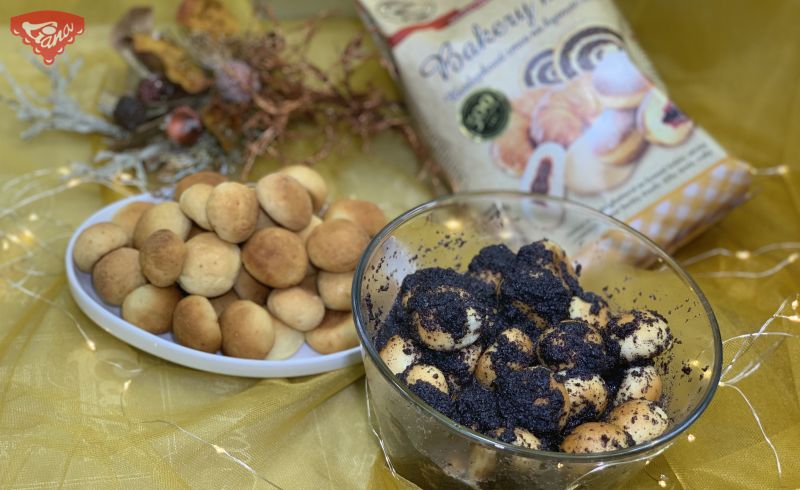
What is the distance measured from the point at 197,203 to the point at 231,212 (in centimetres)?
5

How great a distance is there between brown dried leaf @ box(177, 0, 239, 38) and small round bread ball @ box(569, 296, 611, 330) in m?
0.74

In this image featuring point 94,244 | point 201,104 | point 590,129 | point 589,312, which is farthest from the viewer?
point 201,104

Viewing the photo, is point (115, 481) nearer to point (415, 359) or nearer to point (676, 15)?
point (415, 359)

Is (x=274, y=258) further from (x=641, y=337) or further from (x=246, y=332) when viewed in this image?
(x=641, y=337)

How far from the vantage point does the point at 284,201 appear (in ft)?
2.81

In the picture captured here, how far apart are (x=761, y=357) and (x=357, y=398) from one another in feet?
1.43

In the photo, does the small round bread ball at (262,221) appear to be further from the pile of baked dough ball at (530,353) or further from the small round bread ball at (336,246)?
the pile of baked dough ball at (530,353)

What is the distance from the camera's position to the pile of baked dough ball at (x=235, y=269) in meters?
A: 0.82

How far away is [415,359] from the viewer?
71 cm

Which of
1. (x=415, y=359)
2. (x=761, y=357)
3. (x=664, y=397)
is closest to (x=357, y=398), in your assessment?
(x=415, y=359)

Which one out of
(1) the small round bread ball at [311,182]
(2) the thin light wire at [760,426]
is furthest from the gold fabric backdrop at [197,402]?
(1) the small round bread ball at [311,182]

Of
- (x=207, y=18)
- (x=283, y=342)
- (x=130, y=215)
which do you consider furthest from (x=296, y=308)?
(x=207, y=18)

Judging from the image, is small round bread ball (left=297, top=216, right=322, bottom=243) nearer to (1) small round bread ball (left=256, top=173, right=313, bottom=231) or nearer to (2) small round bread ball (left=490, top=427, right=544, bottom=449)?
(1) small round bread ball (left=256, top=173, right=313, bottom=231)

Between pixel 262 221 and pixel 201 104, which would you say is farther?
pixel 201 104
